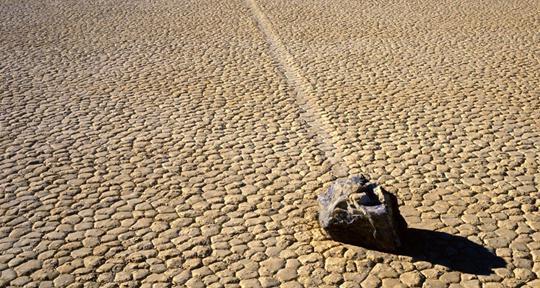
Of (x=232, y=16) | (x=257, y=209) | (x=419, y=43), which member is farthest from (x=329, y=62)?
(x=257, y=209)

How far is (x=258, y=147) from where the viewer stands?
23.7 feet

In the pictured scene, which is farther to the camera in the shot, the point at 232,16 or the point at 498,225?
the point at 232,16

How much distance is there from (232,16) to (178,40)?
212 centimetres

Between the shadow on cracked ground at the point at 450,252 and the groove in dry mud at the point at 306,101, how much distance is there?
132 centimetres

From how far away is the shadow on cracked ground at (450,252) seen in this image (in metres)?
5.04

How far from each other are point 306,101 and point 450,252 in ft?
12.4

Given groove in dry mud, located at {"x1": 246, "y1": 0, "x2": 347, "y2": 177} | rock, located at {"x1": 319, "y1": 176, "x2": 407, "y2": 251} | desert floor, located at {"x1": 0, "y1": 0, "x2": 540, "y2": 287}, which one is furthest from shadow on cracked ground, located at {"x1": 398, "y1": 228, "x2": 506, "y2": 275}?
groove in dry mud, located at {"x1": 246, "y1": 0, "x2": 347, "y2": 177}

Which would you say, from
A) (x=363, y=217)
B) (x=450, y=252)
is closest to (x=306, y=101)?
(x=363, y=217)

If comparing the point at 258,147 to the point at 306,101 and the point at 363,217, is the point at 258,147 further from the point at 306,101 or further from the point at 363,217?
the point at 363,217

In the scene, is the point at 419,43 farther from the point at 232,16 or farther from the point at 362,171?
the point at 362,171

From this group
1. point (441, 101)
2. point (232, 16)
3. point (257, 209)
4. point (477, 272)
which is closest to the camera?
point (477, 272)

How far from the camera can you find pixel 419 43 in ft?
37.2

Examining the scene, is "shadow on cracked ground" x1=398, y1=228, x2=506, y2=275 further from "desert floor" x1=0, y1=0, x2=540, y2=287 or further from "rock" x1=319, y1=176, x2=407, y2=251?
"rock" x1=319, y1=176, x2=407, y2=251

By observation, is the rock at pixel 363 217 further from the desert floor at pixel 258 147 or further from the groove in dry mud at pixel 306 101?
the groove in dry mud at pixel 306 101
